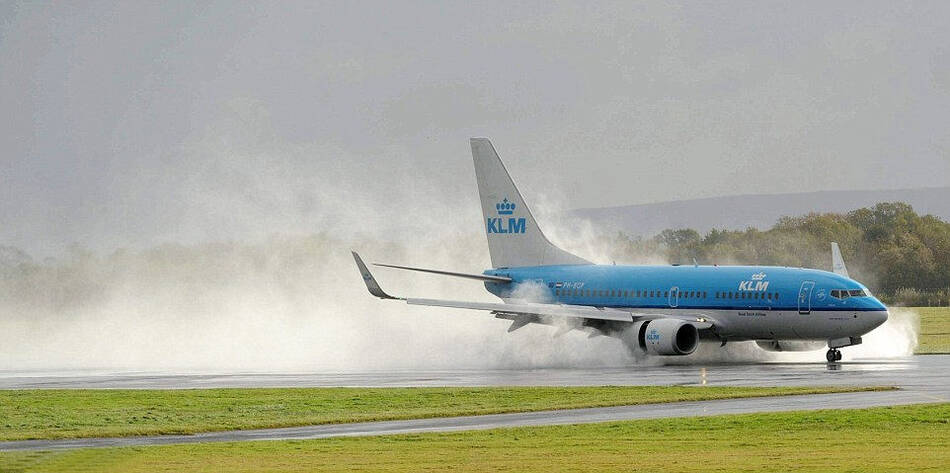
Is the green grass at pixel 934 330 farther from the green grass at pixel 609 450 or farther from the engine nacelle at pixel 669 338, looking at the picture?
the green grass at pixel 609 450

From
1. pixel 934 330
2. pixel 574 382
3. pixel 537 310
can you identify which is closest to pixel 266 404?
pixel 574 382

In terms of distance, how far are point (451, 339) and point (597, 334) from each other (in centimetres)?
877

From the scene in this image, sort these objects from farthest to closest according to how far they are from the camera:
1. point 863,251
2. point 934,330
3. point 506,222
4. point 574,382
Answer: point 863,251 → point 934,330 → point 506,222 → point 574,382

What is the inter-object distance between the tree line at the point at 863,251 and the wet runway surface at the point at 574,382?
246ft

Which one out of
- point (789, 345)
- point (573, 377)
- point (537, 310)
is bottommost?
point (573, 377)

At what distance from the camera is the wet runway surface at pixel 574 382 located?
37188mm

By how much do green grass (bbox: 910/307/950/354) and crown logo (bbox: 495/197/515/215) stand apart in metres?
20.3

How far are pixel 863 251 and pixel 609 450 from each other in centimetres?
12911

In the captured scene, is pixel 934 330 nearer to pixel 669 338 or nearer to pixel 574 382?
pixel 669 338

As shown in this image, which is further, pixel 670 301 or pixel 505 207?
pixel 505 207

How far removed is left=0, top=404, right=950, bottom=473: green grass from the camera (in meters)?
29.0

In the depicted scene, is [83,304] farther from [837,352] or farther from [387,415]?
[387,415]

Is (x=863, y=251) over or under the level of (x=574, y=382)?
over

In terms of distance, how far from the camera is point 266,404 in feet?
150
